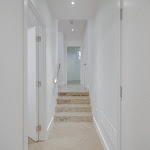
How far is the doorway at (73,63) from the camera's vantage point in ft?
32.9

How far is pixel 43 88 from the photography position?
276 centimetres

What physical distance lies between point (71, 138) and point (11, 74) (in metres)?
2.08

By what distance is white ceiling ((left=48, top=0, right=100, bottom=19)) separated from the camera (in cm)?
303

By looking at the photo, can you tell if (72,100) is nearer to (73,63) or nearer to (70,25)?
(70,25)

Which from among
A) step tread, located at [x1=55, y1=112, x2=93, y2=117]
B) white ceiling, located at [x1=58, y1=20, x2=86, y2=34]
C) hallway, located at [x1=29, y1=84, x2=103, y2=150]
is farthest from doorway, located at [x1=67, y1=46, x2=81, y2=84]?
hallway, located at [x1=29, y1=84, x2=103, y2=150]

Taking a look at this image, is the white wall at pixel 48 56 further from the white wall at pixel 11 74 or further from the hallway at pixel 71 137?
the white wall at pixel 11 74

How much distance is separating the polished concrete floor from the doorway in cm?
647

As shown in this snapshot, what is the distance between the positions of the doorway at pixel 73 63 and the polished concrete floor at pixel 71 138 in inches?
255

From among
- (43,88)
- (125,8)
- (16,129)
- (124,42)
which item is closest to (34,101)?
(43,88)

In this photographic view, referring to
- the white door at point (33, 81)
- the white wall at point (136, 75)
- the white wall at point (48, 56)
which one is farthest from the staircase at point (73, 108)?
the white wall at point (136, 75)

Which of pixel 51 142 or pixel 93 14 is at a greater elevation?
pixel 93 14

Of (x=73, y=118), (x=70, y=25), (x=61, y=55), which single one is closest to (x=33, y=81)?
(x=73, y=118)

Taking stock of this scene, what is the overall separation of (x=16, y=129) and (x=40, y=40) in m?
1.78

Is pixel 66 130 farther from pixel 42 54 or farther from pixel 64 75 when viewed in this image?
pixel 64 75
